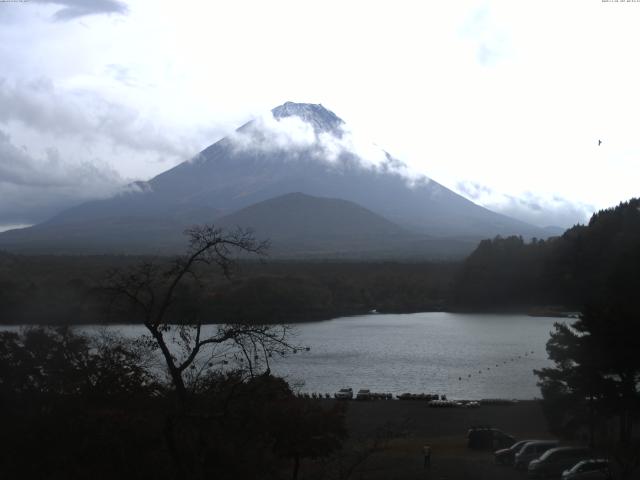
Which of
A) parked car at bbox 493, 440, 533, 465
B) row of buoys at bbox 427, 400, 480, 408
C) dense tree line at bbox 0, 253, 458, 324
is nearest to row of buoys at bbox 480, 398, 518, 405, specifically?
row of buoys at bbox 427, 400, 480, 408

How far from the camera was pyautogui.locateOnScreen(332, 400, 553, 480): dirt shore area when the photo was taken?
9.35 m

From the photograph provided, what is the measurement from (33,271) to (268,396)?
47673 millimetres

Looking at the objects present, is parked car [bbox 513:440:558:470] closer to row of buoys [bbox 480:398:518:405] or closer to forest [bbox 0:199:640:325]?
row of buoys [bbox 480:398:518:405]

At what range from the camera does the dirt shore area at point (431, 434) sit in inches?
368

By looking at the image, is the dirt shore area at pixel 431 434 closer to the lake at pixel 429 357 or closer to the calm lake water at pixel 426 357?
the calm lake water at pixel 426 357

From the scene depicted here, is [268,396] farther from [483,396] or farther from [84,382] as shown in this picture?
[483,396]

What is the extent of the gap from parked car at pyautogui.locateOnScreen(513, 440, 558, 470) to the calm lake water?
7.08m

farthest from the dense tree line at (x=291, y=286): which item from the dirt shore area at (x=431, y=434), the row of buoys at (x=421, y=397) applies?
the dirt shore area at (x=431, y=434)

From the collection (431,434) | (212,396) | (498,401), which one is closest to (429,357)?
(498,401)

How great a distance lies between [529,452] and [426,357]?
1671 centimetres

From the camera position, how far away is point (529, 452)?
933 cm

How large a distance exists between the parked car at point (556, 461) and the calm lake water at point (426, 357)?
7.72 metres

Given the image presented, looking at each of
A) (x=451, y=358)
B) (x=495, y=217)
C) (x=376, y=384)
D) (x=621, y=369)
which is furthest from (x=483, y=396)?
(x=495, y=217)

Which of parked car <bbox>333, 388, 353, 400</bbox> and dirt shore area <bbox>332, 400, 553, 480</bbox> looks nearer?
dirt shore area <bbox>332, 400, 553, 480</bbox>
